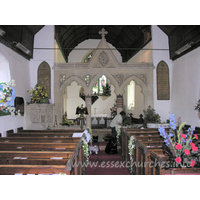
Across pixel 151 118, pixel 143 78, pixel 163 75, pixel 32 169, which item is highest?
→ pixel 163 75

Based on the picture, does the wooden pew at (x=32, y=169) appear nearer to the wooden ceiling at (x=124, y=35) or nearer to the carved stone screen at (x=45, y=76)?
the wooden ceiling at (x=124, y=35)

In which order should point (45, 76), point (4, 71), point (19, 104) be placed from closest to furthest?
1. point (4, 71)
2. point (19, 104)
3. point (45, 76)

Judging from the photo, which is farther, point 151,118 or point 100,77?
point 100,77

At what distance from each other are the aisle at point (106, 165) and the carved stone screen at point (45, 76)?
189 inches

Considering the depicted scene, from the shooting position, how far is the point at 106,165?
621 centimetres

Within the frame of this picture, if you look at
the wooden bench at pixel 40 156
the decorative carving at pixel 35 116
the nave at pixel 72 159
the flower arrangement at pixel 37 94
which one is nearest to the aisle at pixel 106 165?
the nave at pixel 72 159

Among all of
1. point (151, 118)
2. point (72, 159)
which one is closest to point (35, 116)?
point (151, 118)

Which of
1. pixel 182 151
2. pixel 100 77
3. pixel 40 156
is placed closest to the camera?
pixel 182 151

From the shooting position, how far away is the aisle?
562 cm

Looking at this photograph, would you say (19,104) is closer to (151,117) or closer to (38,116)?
(38,116)

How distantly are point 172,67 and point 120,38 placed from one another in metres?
5.96

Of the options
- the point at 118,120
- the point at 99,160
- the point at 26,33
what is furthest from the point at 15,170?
the point at 26,33

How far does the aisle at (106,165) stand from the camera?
5617 millimetres

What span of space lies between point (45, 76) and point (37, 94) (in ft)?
4.64
